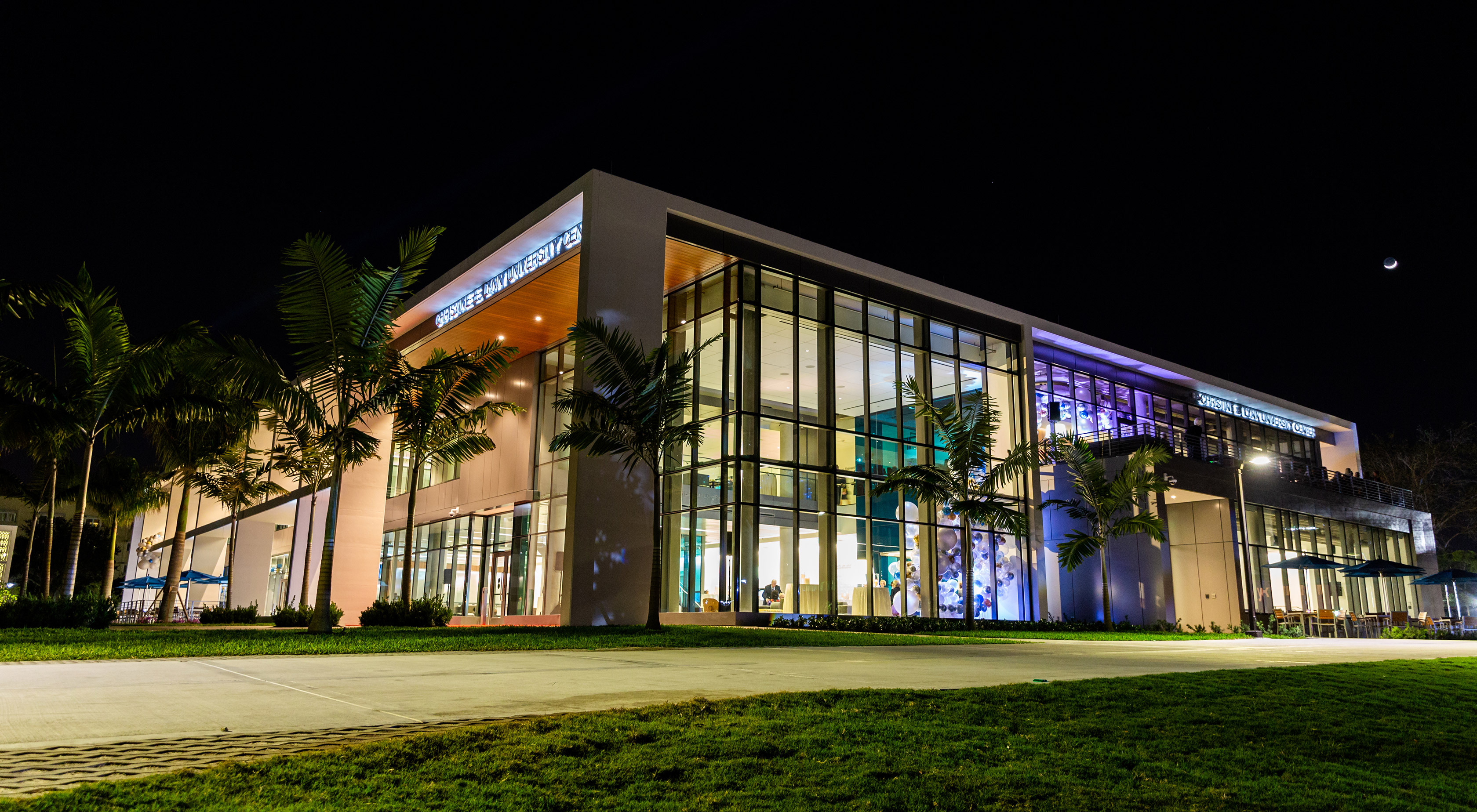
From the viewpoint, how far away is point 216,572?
5638 cm

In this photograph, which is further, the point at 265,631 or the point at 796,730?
the point at 265,631

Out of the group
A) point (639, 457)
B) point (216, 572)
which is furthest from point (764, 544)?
point (216, 572)

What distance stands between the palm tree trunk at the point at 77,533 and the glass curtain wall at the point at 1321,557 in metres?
32.2

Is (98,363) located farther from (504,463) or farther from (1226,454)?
(1226,454)

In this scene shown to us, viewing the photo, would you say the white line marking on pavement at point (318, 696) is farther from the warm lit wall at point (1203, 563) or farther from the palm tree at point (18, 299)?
the warm lit wall at point (1203, 563)

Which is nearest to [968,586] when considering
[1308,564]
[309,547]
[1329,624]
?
[1308,564]

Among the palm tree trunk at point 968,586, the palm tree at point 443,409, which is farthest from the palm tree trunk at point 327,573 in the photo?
the palm tree trunk at point 968,586

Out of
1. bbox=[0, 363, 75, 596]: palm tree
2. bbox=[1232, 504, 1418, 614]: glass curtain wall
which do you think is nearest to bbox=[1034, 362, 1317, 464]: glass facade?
bbox=[1232, 504, 1418, 614]: glass curtain wall

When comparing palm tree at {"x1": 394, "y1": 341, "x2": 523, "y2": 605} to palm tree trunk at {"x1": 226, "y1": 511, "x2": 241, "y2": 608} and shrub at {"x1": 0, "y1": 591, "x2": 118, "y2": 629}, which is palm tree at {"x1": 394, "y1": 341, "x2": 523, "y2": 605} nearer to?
shrub at {"x1": 0, "y1": 591, "x2": 118, "y2": 629}

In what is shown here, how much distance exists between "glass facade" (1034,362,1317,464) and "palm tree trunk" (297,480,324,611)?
22.7 meters

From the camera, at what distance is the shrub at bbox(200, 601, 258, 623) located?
86.1 feet

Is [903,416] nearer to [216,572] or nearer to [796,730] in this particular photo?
[796,730]

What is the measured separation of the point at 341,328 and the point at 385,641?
5.68 m

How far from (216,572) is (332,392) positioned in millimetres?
49013
